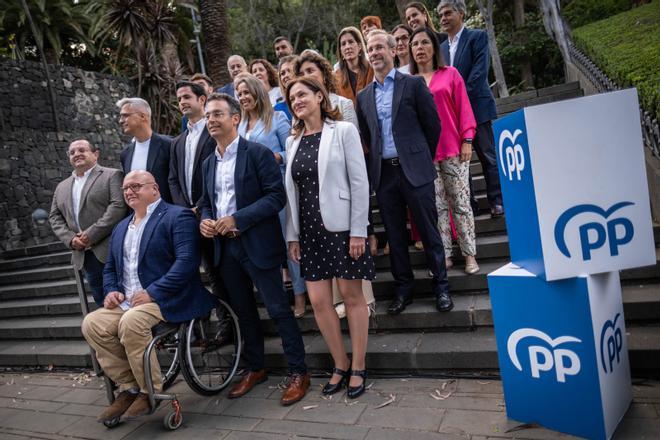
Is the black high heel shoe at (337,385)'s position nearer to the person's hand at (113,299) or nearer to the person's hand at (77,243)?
the person's hand at (113,299)

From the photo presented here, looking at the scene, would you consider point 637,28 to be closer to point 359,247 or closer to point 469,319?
point 469,319

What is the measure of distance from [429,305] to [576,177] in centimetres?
A: 180

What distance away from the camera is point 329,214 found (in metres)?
2.93

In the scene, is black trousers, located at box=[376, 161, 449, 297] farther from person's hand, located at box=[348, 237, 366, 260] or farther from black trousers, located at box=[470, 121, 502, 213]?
black trousers, located at box=[470, 121, 502, 213]

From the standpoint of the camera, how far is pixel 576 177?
2133mm

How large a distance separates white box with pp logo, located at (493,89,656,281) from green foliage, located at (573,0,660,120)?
1.65 m

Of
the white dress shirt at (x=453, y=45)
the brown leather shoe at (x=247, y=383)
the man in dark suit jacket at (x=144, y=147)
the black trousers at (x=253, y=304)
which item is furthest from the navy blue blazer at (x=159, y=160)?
the white dress shirt at (x=453, y=45)

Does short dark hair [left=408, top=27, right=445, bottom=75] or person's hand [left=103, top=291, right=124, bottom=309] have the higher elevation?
short dark hair [left=408, top=27, right=445, bottom=75]

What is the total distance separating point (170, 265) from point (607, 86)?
4790 millimetres

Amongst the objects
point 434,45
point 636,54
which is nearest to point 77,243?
point 434,45

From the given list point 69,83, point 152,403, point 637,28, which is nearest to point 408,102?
point 152,403

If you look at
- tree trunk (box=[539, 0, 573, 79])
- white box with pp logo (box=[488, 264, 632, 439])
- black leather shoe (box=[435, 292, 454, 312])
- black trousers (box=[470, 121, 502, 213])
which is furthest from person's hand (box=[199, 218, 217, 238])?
tree trunk (box=[539, 0, 573, 79])

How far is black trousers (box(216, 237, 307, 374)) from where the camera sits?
3.25 meters

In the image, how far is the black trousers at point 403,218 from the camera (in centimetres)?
337
